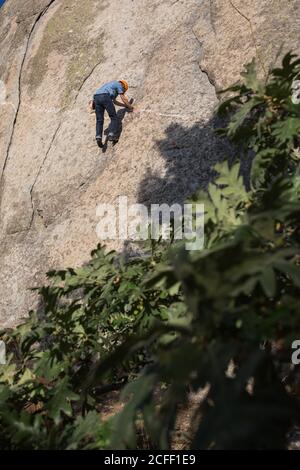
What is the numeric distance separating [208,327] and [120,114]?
7.10m

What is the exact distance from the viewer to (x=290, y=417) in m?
1.52

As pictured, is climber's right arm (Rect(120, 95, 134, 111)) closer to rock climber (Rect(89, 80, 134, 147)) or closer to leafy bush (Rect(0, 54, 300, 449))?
rock climber (Rect(89, 80, 134, 147))

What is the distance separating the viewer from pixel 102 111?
8.11m

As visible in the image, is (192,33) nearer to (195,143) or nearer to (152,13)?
(152,13)

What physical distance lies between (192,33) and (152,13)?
1.46m

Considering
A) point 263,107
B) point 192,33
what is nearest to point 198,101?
point 192,33

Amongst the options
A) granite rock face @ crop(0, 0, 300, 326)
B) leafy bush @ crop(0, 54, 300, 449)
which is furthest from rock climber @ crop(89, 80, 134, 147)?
leafy bush @ crop(0, 54, 300, 449)

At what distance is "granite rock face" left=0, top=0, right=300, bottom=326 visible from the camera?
6914mm

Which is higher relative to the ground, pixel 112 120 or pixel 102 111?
pixel 102 111

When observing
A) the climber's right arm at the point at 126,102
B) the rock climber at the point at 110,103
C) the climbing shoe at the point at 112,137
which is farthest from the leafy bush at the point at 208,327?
the climber's right arm at the point at 126,102

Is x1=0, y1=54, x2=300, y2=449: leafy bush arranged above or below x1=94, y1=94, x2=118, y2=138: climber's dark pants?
below

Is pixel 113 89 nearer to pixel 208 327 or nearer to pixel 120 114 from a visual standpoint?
pixel 120 114

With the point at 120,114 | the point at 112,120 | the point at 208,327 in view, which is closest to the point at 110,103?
the point at 112,120
